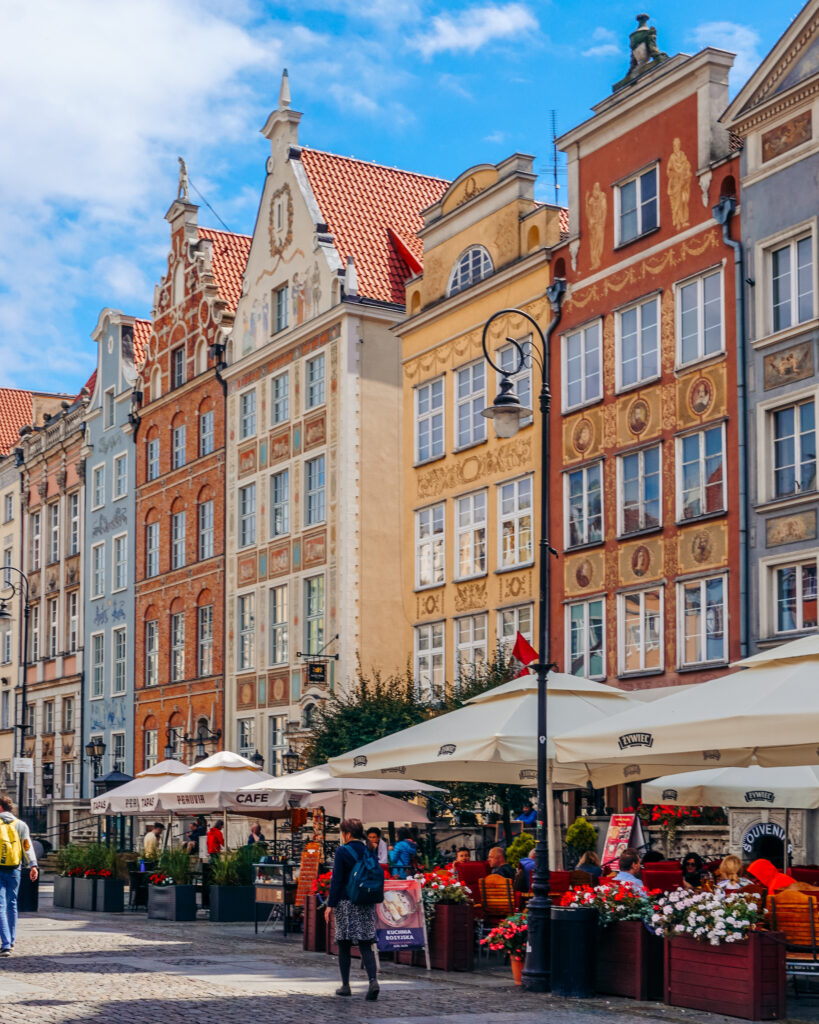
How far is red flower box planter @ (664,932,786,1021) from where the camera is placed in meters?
12.7

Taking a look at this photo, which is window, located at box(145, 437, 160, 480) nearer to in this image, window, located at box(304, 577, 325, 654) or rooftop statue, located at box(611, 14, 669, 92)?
window, located at box(304, 577, 325, 654)

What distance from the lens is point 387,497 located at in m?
37.4

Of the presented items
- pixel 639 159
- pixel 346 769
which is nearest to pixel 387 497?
pixel 639 159

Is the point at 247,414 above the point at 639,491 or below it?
above

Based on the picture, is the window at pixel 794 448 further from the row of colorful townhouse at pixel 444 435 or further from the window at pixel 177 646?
the window at pixel 177 646

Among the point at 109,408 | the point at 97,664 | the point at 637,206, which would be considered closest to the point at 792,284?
the point at 637,206

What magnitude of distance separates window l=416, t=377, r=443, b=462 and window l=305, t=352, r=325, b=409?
3649 mm

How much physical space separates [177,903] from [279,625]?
14.3m

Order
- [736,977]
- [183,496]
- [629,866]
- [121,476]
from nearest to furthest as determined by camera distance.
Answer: [736,977] → [629,866] → [183,496] → [121,476]

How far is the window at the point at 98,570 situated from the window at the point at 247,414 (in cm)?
1167

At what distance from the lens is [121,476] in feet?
168

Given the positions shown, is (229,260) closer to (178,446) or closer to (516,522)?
(178,446)

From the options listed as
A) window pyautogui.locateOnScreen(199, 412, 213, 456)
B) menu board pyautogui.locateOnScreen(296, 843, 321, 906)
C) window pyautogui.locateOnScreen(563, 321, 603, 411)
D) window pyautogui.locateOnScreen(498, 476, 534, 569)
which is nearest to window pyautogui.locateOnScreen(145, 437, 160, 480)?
window pyautogui.locateOnScreen(199, 412, 213, 456)

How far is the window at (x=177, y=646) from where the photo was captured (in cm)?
4544
